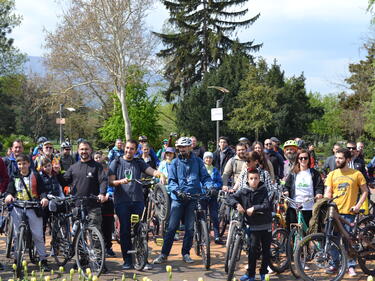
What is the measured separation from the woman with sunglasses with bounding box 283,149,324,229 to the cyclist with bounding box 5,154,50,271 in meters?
3.64

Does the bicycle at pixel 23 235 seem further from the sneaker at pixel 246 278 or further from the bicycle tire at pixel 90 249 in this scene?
the sneaker at pixel 246 278

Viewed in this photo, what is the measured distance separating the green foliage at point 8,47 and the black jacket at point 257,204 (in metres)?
47.1

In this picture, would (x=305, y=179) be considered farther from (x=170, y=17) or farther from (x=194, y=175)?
(x=170, y=17)

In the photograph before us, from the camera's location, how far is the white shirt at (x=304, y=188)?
681 cm

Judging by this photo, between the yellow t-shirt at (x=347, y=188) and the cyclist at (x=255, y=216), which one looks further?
the yellow t-shirt at (x=347, y=188)

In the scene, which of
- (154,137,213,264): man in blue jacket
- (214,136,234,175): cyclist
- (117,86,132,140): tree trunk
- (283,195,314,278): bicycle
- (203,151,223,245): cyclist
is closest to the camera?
(283,195,314,278): bicycle

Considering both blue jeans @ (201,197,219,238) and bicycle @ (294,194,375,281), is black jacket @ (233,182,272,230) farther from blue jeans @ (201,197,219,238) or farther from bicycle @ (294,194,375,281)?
blue jeans @ (201,197,219,238)

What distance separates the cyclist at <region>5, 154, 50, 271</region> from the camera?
22.3 ft

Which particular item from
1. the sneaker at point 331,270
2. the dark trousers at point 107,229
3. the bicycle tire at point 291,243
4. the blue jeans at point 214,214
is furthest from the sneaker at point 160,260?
the sneaker at point 331,270

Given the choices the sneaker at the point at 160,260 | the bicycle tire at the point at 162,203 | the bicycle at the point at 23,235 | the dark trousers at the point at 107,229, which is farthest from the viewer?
the bicycle tire at the point at 162,203

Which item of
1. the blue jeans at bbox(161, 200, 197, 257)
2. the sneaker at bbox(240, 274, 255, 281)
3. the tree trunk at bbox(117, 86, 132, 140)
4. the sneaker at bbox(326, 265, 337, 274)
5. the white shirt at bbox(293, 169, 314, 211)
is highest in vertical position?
the tree trunk at bbox(117, 86, 132, 140)

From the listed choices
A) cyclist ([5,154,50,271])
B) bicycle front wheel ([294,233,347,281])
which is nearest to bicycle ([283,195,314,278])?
bicycle front wheel ([294,233,347,281])

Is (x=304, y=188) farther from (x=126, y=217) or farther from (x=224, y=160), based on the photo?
(x=224, y=160)

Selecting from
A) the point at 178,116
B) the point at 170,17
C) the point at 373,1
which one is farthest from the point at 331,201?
the point at 170,17
